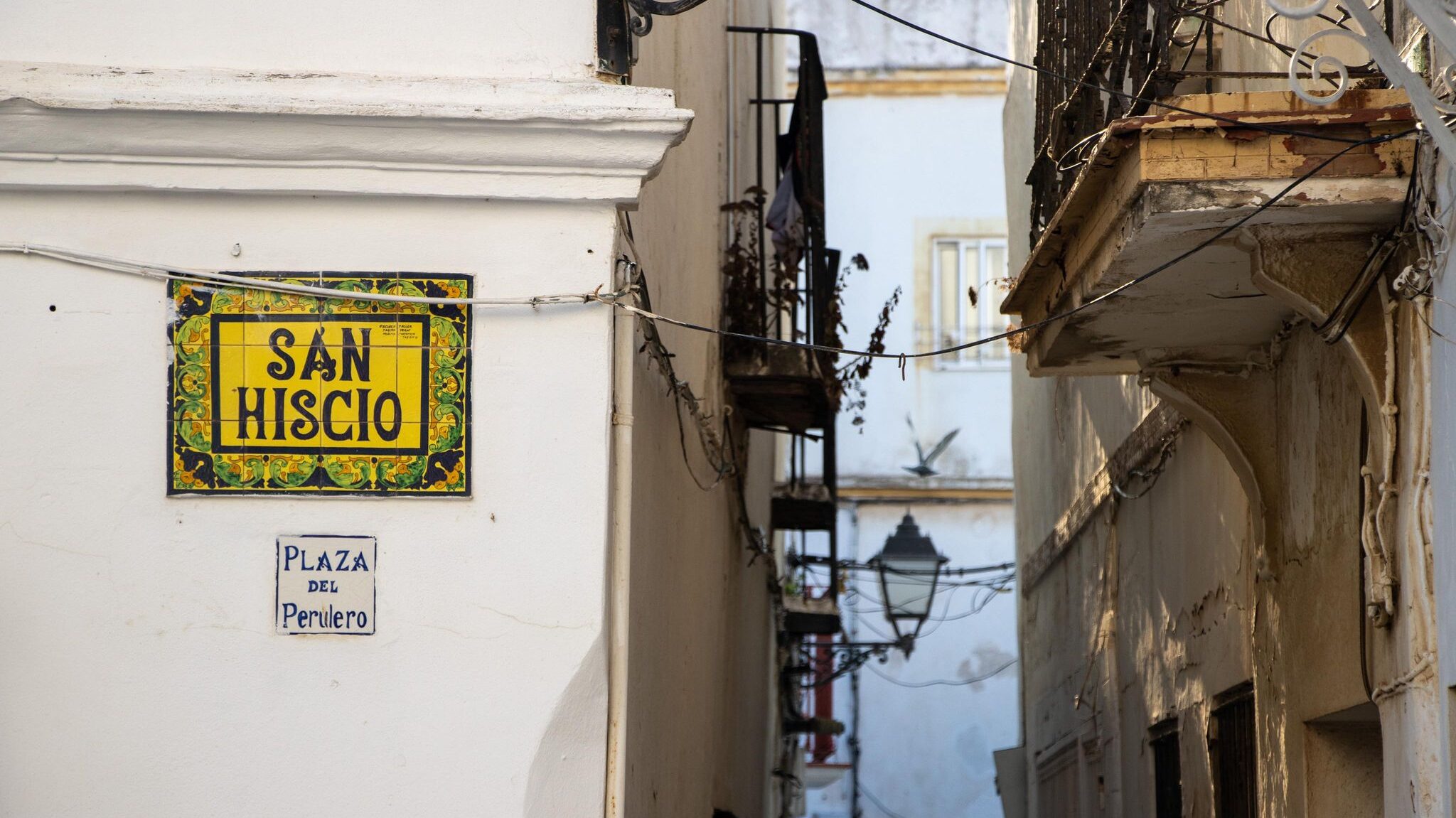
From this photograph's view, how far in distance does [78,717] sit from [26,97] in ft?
5.28

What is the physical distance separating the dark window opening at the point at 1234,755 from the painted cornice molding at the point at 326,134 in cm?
385

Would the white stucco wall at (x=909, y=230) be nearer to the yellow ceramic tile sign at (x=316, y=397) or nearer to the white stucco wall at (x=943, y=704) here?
the white stucco wall at (x=943, y=704)

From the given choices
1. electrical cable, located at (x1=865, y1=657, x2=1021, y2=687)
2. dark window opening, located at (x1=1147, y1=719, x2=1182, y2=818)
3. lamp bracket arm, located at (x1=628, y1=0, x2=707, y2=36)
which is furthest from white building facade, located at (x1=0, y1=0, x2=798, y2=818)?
electrical cable, located at (x1=865, y1=657, x2=1021, y2=687)

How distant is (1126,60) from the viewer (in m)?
5.91

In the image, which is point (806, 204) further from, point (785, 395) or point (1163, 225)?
point (1163, 225)

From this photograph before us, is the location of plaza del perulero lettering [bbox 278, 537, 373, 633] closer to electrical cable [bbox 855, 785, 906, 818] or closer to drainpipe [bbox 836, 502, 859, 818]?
drainpipe [bbox 836, 502, 859, 818]

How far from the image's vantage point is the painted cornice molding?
421 cm

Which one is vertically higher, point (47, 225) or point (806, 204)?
point (806, 204)

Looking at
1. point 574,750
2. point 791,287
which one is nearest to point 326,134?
point 574,750

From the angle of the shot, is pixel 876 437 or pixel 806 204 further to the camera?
pixel 876 437

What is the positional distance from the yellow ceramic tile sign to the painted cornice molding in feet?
1.11

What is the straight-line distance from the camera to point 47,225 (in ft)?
14.1

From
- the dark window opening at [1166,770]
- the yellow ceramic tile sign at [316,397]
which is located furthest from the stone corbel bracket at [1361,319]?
the dark window opening at [1166,770]

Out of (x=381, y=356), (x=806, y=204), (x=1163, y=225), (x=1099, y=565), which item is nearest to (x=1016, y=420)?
(x=1099, y=565)
